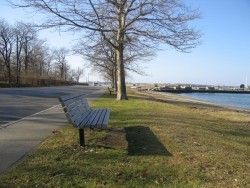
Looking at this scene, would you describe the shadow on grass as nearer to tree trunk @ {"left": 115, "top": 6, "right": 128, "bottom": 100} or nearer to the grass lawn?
the grass lawn

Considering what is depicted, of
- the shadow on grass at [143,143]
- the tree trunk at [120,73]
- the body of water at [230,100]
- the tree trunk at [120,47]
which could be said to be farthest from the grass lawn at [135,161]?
the body of water at [230,100]

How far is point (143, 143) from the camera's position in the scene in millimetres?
6824

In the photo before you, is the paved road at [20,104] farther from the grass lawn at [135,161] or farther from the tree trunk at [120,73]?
the tree trunk at [120,73]

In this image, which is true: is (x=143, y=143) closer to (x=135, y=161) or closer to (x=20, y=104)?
(x=135, y=161)

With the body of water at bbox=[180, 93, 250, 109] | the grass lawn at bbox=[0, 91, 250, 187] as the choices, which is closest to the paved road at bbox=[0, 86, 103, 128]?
the grass lawn at bbox=[0, 91, 250, 187]

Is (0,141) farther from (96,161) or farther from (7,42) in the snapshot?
(7,42)

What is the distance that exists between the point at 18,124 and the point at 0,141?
101 inches

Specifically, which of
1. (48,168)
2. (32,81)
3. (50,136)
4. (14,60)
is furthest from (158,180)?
(14,60)

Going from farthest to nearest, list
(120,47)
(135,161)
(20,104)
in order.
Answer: (120,47) → (20,104) → (135,161)

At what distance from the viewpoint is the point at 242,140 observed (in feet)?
26.6

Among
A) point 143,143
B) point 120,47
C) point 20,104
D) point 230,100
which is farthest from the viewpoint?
point 230,100

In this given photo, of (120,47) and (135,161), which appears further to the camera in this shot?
(120,47)

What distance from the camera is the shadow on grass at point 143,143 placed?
20.0ft

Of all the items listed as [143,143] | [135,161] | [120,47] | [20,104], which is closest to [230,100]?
[120,47]
